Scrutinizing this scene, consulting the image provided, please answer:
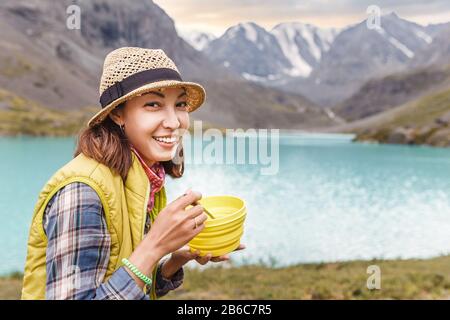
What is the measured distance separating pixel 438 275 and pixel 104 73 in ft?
48.2

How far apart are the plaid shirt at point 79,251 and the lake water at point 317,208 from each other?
1840 centimetres

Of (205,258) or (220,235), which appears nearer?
(220,235)

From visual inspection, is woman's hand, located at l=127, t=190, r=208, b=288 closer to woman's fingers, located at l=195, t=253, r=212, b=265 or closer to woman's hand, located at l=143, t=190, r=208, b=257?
woman's hand, located at l=143, t=190, r=208, b=257

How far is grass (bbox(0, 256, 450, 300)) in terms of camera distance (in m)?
13.5

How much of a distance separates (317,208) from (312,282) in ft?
90.4

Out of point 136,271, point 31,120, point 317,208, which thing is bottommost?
point 136,271

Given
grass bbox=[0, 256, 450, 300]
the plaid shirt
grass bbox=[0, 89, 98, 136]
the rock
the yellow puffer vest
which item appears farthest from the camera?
the rock

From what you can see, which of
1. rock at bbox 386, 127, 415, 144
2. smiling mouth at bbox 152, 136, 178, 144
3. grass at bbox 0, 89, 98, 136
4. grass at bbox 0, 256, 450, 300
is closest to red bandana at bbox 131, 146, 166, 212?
smiling mouth at bbox 152, 136, 178, 144

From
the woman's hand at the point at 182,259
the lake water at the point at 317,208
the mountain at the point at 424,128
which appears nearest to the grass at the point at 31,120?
the lake water at the point at 317,208

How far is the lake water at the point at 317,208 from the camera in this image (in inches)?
1046

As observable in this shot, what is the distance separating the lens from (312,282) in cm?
1556

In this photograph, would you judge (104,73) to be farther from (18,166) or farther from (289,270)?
(18,166)

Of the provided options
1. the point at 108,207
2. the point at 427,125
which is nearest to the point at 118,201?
the point at 108,207

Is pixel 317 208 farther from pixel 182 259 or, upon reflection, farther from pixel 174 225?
pixel 174 225
